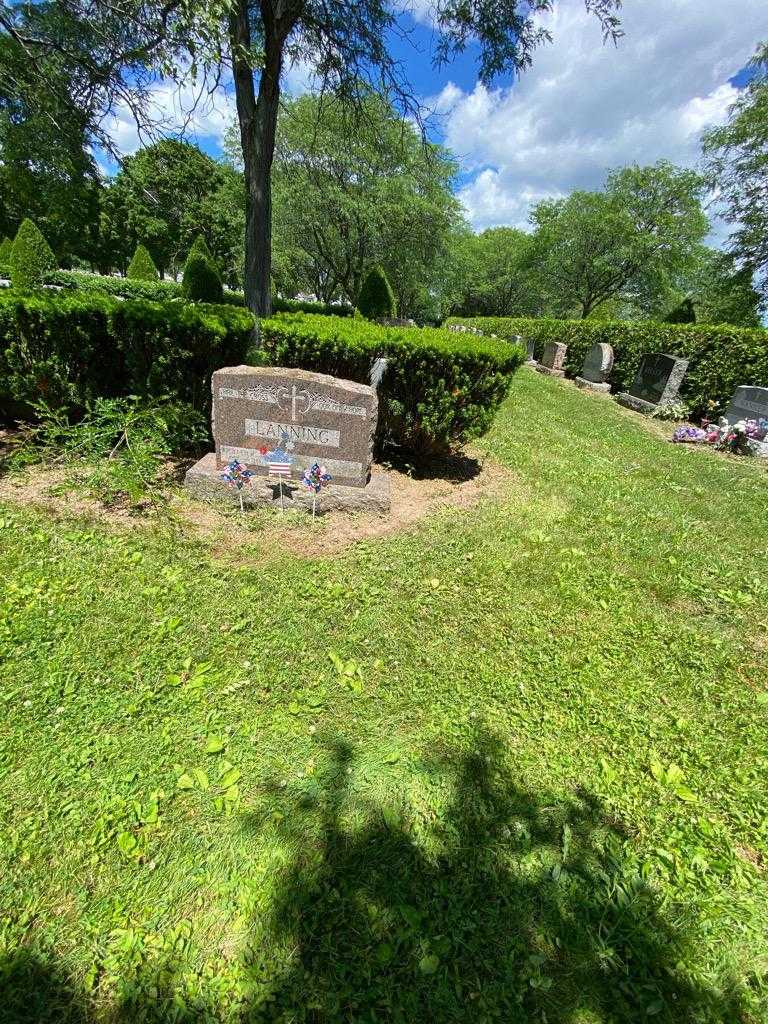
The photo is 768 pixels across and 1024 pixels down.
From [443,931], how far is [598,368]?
15.3 metres

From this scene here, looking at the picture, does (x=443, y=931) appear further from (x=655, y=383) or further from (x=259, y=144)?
(x=655, y=383)

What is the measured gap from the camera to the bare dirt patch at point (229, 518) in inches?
150

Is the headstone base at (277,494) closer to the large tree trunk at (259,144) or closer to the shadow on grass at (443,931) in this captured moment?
the shadow on grass at (443,931)

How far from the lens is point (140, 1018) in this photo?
1.37 metres

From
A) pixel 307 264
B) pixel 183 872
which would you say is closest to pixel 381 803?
pixel 183 872

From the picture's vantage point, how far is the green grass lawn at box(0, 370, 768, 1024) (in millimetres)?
1513

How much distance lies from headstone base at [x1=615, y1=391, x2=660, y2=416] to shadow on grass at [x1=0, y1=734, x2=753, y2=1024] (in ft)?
38.7

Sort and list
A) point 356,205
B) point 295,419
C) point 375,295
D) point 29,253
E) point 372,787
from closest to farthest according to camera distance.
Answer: point 372,787
point 295,419
point 356,205
point 375,295
point 29,253

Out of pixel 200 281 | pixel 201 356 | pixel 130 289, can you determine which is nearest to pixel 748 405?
pixel 201 356

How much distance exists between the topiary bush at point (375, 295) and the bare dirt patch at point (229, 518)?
1833 centimetres

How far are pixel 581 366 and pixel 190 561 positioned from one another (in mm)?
16066

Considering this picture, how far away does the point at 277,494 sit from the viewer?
4426 millimetres

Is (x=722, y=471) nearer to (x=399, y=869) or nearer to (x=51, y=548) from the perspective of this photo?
(x=399, y=869)

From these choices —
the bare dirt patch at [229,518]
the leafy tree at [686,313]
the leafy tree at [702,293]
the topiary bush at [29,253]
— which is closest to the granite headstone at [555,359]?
the leafy tree at [686,313]
